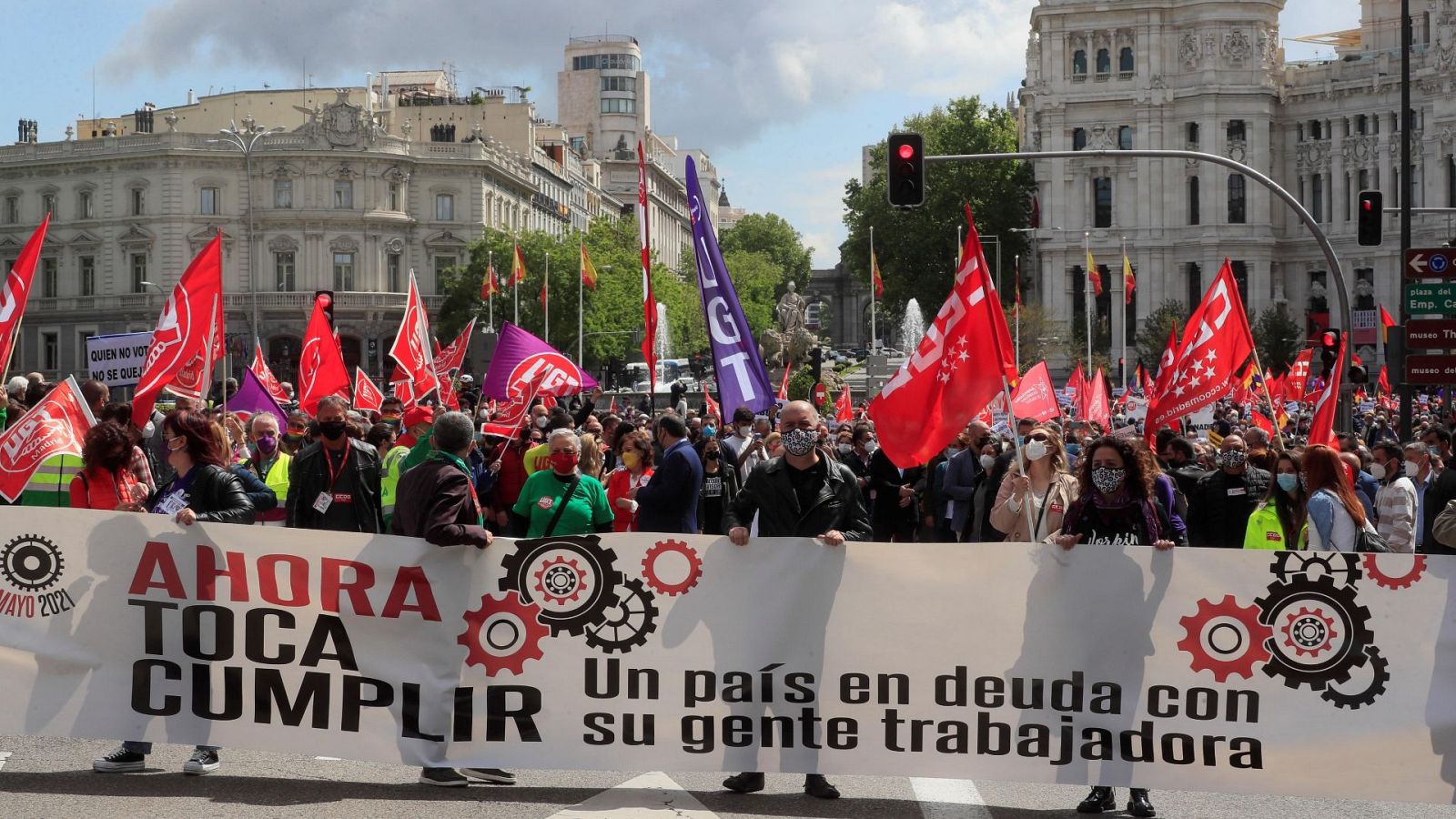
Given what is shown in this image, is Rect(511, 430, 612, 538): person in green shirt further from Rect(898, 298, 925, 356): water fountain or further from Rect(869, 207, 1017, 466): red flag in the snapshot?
Rect(898, 298, 925, 356): water fountain

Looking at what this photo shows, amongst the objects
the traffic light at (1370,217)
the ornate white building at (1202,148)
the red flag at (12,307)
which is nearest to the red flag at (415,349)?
the red flag at (12,307)

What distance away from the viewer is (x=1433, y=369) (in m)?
17.2

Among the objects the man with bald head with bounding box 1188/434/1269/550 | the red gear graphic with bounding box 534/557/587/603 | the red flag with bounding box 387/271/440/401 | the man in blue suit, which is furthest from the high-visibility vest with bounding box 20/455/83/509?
the red flag with bounding box 387/271/440/401

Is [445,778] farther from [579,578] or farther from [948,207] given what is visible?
[948,207]

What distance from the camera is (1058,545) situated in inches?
293

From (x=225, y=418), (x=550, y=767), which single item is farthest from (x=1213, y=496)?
(x=225, y=418)

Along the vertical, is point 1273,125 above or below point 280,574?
above

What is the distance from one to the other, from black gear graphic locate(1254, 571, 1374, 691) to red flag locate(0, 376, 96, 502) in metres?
6.44

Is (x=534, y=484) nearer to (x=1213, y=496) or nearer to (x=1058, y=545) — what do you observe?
(x=1058, y=545)

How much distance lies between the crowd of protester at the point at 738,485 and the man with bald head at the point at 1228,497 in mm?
13

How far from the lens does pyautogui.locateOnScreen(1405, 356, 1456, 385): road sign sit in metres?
17.1

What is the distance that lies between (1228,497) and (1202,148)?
258 feet

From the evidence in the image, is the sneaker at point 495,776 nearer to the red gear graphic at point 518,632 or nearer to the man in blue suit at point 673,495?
the red gear graphic at point 518,632

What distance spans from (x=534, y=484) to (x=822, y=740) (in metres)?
2.28
